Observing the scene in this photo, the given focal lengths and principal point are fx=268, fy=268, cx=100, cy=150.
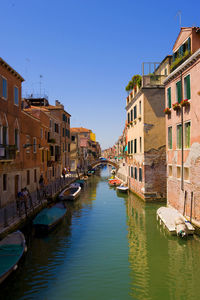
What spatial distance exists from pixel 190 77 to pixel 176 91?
85.0 inches

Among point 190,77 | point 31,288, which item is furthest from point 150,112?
point 31,288

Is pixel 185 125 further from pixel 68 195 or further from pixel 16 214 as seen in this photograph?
pixel 68 195

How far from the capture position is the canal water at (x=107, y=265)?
855 centimetres

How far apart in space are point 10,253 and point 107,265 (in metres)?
3.76

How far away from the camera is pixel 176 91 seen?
52.8 feet

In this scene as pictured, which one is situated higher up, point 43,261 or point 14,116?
point 14,116

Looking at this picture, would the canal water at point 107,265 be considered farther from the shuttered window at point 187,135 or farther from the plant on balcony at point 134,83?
the plant on balcony at point 134,83

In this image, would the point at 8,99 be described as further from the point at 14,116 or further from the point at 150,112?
the point at 150,112

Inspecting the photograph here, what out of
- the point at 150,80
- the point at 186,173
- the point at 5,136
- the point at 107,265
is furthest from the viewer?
the point at 150,80

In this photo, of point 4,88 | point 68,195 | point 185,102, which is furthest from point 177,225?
point 68,195

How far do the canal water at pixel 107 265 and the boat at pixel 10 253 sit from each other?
617 mm

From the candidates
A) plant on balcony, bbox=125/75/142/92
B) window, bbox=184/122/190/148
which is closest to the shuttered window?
window, bbox=184/122/190/148

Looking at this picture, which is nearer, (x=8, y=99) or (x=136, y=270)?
(x=136, y=270)

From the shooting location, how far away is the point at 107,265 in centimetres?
1066
